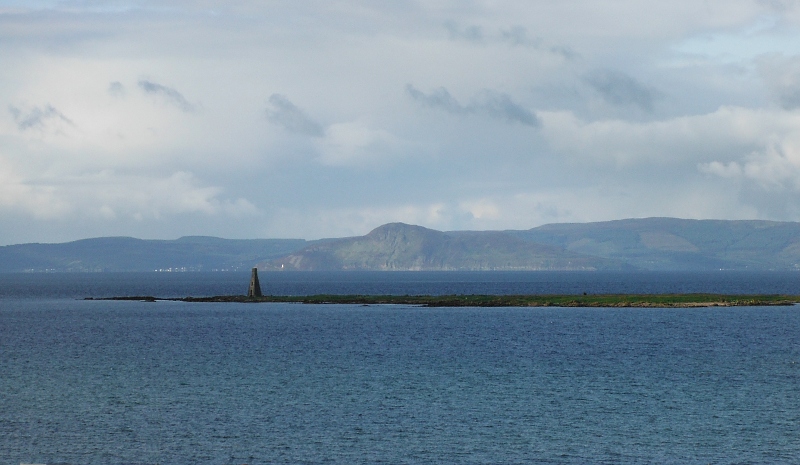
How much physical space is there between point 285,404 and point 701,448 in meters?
24.0

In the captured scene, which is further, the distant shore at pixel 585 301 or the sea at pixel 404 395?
the distant shore at pixel 585 301

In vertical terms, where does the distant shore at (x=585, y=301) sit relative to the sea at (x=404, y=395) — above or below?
above

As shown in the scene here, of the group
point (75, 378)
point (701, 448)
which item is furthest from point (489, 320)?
point (701, 448)

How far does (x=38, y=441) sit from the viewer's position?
1790 inches

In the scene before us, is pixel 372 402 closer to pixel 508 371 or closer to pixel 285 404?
pixel 285 404

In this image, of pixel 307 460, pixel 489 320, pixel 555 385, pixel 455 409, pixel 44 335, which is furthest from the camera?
pixel 489 320

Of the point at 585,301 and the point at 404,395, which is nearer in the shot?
the point at 404,395

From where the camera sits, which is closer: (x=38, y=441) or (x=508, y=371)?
(x=38, y=441)

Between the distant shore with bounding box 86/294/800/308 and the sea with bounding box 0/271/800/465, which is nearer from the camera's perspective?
the sea with bounding box 0/271/800/465

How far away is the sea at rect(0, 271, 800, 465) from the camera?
44125 mm

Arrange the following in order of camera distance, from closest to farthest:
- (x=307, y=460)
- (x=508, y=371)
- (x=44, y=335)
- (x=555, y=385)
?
(x=307, y=460) < (x=555, y=385) < (x=508, y=371) < (x=44, y=335)

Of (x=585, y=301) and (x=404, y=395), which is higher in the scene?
(x=585, y=301)

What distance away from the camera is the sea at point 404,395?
44.1 m

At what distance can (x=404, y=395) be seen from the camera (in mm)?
59375
